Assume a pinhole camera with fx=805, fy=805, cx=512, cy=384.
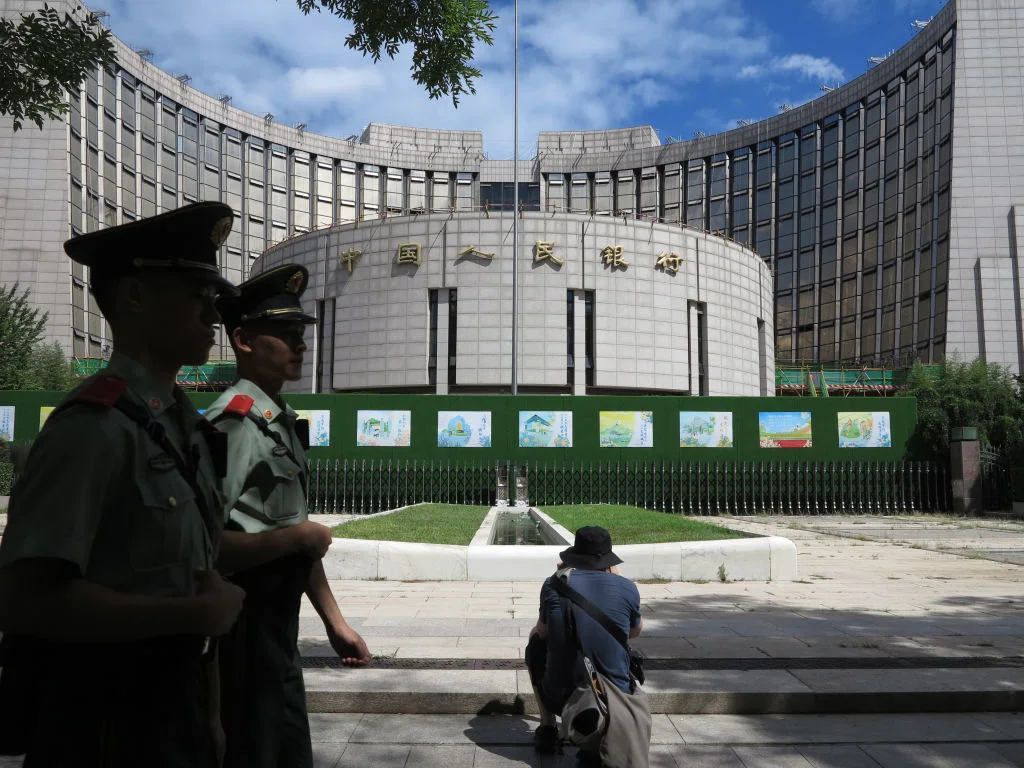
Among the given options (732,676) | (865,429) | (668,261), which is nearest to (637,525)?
(732,676)

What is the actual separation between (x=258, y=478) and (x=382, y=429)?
23.3 metres

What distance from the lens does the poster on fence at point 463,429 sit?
85.7 feet

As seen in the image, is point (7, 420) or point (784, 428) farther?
point (784, 428)

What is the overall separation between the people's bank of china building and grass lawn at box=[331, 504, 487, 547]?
23288mm

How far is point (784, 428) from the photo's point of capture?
87.4 feet

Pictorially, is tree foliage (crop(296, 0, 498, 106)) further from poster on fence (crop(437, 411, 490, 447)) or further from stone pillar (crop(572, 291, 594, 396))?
stone pillar (crop(572, 291, 594, 396))

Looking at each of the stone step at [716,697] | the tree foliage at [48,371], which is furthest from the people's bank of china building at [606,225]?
the stone step at [716,697]

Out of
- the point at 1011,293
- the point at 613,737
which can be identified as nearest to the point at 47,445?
the point at 613,737

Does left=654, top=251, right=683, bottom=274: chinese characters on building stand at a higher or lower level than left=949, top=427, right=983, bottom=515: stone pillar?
higher

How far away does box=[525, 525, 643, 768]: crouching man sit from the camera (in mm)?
4453

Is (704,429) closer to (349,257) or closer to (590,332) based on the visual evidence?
(590,332)

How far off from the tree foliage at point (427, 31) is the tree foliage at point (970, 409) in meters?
23.7

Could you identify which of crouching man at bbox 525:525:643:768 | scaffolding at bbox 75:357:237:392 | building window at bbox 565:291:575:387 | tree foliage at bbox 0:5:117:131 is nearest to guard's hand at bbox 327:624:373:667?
crouching man at bbox 525:525:643:768

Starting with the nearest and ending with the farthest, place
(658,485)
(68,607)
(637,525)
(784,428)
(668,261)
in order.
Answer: (68,607) → (637,525) → (658,485) → (784,428) → (668,261)
